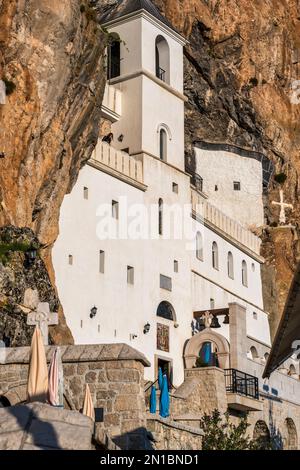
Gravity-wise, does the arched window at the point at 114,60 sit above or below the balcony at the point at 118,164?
above

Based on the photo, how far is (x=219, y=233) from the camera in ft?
138

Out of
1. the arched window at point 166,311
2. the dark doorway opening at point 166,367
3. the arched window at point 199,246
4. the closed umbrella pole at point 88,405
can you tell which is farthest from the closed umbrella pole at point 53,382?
the arched window at point 199,246

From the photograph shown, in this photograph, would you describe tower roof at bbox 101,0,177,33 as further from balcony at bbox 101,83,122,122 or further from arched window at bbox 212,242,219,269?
arched window at bbox 212,242,219,269

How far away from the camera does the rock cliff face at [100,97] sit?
2780cm

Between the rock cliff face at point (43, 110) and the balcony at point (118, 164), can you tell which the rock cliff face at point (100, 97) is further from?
the balcony at point (118, 164)

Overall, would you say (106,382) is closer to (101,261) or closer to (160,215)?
(101,261)

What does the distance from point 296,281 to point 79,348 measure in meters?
5.37

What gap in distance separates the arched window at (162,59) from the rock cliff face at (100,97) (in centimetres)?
486

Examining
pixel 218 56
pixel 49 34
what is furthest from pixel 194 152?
pixel 49 34

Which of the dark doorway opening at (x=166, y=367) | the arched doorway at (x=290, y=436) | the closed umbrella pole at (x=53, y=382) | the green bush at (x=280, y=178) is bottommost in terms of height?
the closed umbrella pole at (x=53, y=382)

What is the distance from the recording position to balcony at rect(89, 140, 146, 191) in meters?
34.2

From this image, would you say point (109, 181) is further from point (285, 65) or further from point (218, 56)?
point (285, 65)

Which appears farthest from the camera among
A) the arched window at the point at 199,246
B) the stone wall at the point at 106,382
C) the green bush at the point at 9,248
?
the arched window at the point at 199,246

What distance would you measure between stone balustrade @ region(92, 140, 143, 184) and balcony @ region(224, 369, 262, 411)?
8.53 metres
